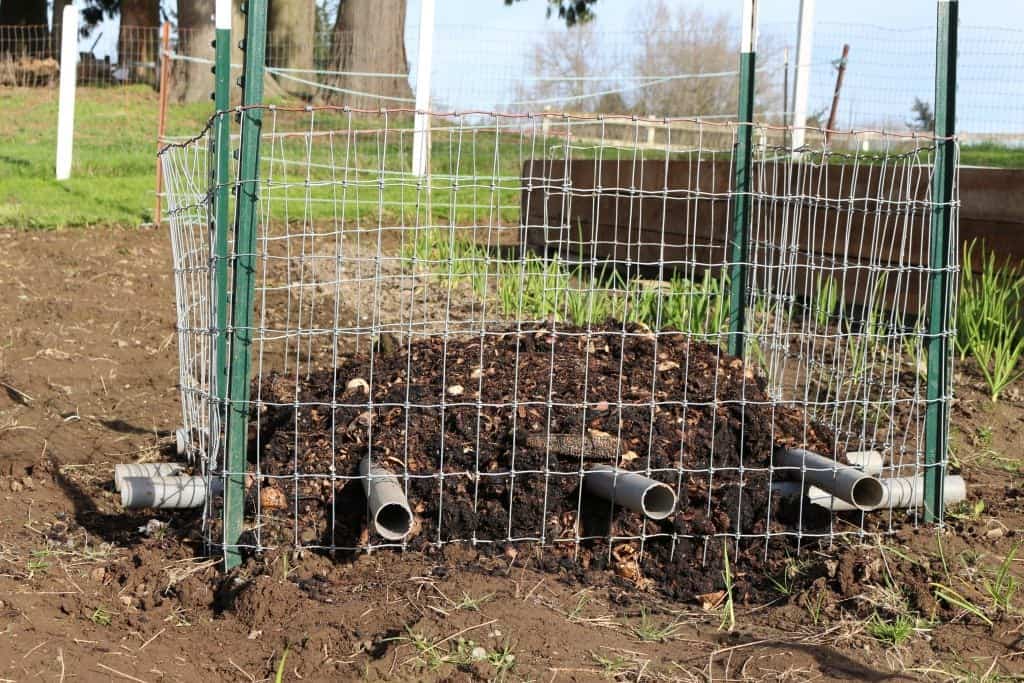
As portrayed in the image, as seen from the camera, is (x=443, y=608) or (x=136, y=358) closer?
(x=443, y=608)

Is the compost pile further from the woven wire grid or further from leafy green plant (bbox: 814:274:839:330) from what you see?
leafy green plant (bbox: 814:274:839:330)

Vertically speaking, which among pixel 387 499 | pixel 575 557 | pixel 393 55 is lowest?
pixel 575 557

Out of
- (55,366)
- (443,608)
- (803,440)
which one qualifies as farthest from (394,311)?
(443,608)

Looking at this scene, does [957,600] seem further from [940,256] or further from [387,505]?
[387,505]

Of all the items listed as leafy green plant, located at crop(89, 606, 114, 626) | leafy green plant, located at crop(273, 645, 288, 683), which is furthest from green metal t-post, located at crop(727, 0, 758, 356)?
leafy green plant, located at crop(89, 606, 114, 626)

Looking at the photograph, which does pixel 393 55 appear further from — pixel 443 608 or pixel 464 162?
pixel 443 608

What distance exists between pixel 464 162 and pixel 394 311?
15.9ft

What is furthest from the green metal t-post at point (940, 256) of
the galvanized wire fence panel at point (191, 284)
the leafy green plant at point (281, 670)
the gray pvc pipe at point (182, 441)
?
the gray pvc pipe at point (182, 441)

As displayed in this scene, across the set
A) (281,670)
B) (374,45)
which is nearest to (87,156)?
(374,45)

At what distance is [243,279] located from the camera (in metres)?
2.97

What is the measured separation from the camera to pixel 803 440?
12.2 feet

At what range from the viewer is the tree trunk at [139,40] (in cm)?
1596

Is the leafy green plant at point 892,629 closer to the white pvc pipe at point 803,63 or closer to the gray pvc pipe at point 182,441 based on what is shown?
the gray pvc pipe at point 182,441

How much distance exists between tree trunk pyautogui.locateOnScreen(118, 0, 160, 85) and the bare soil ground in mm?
13167
